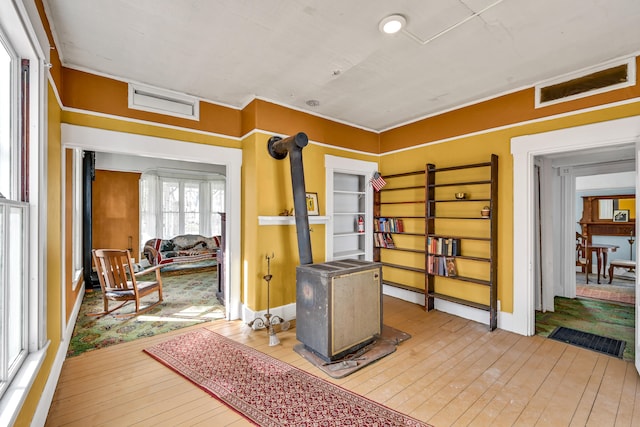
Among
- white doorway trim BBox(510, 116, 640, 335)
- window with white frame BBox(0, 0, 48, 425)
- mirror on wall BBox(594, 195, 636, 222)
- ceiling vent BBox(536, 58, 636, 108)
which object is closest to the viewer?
window with white frame BBox(0, 0, 48, 425)

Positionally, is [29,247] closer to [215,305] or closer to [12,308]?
[12,308]

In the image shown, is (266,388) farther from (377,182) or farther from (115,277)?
(377,182)

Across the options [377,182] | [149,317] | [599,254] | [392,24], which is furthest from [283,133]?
[599,254]

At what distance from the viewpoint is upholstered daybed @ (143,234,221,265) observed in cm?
657

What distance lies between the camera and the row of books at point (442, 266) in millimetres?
3885

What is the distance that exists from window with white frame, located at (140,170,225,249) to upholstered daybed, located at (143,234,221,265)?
1.92ft

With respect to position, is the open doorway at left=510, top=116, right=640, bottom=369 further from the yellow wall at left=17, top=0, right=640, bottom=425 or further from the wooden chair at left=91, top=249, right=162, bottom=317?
the wooden chair at left=91, top=249, right=162, bottom=317

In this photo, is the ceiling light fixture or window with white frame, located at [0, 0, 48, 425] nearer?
window with white frame, located at [0, 0, 48, 425]

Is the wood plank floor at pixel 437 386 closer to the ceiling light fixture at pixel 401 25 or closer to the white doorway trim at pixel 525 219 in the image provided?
the white doorway trim at pixel 525 219

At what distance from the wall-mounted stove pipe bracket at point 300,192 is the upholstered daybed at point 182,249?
3.82 m

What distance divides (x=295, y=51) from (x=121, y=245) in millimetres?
6254

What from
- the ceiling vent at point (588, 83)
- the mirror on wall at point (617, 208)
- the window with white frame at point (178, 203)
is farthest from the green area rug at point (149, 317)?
the mirror on wall at point (617, 208)

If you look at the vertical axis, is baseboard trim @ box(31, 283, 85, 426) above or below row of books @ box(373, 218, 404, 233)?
below

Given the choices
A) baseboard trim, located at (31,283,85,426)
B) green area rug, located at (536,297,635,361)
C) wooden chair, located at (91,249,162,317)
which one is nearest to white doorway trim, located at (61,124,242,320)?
wooden chair, located at (91,249,162,317)
